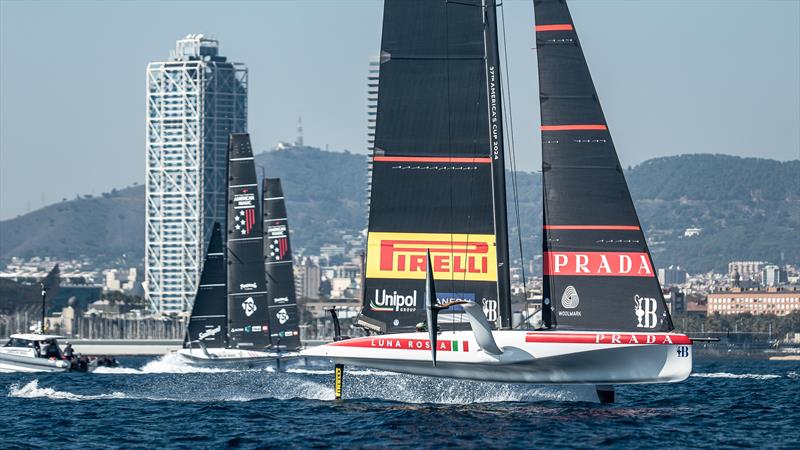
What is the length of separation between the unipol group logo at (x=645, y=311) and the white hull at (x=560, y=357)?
694mm

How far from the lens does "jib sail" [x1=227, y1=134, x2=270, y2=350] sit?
68188 millimetres

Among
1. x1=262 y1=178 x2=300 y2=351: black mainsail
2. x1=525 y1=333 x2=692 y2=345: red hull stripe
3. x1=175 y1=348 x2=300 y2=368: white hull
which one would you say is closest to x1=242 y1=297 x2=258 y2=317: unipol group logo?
x1=175 y1=348 x2=300 y2=368: white hull

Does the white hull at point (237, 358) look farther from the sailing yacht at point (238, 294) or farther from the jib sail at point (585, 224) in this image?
the jib sail at point (585, 224)

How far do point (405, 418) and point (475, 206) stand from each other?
5085 mm

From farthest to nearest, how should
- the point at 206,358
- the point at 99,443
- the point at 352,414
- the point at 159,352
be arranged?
the point at 159,352
the point at 206,358
the point at 352,414
the point at 99,443

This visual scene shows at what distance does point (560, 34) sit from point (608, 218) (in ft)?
13.8

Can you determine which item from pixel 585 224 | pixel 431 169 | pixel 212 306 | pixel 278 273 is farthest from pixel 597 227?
pixel 278 273

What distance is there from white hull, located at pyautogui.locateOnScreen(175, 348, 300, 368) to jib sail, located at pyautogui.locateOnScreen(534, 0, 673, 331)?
3489cm

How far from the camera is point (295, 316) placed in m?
72.0

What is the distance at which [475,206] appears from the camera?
33.6 meters

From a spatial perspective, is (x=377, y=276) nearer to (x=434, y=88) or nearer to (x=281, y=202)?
(x=434, y=88)

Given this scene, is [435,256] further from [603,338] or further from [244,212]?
[244,212]

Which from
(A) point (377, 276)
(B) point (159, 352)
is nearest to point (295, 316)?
(A) point (377, 276)

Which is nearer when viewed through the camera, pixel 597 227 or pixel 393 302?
pixel 597 227
